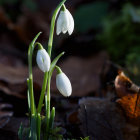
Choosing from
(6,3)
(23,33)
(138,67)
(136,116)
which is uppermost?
(6,3)

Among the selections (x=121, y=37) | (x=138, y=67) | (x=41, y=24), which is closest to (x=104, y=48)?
(x=121, y=37)

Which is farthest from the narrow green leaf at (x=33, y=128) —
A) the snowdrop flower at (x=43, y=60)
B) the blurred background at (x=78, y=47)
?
the blurred background at (x=78, y=47)

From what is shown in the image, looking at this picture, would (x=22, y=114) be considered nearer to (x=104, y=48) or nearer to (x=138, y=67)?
(x=138, y=67)

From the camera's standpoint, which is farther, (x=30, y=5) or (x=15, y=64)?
(x=30, y=5)

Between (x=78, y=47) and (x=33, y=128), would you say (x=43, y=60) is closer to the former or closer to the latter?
(x=33, y=128)

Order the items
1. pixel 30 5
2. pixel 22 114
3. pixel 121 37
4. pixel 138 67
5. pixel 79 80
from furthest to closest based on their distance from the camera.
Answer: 1. pixel 30 5
2. pixel 121 37
3. pixel 79 80
4. pixel 138 67
5. pixel 22 114

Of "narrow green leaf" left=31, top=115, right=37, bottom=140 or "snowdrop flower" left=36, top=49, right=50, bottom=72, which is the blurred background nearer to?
"narrow green leaf" left=31, top=115, right=37, bottom=140

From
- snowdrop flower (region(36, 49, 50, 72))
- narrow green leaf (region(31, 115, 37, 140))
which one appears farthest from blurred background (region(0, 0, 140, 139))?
snowdrop flower (region(36, 49, 50, 72))

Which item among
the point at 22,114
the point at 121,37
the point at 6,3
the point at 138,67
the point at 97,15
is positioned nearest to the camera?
the point at 22,114

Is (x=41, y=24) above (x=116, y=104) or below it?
above

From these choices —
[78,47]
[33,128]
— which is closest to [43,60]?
[33,128]
